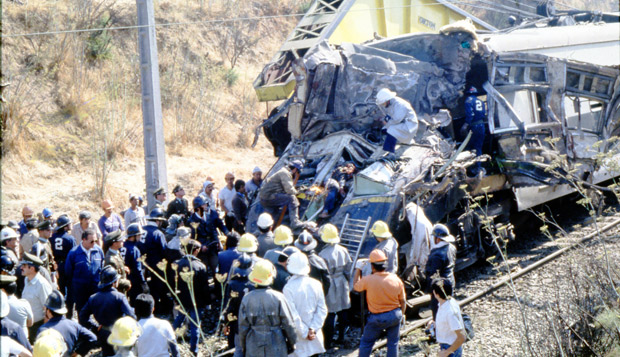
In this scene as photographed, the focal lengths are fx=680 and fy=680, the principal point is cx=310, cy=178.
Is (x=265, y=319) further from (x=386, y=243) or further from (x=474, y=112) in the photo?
(x=474, y=112)

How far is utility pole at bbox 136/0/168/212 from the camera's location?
11.4 meters

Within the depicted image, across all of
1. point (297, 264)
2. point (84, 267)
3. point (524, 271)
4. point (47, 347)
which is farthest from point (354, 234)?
point (47, 347)

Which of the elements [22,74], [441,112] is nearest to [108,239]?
[441,112]

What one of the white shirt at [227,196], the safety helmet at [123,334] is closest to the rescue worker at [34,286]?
the safety helmet at [123,334]

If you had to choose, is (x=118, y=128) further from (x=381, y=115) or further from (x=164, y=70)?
(x=381, y=115)

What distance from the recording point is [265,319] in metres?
6.19

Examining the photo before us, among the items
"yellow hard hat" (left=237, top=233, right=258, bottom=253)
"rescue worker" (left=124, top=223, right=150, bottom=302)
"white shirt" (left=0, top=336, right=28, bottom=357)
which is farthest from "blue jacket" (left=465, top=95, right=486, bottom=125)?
"white shirt" (left=0, top=336, right=28, bottom=357)

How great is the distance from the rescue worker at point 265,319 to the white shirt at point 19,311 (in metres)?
2.08

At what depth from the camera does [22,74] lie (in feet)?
51.6

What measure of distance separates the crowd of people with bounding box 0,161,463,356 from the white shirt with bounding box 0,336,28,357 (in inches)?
0.6

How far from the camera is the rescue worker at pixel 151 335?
608 cm

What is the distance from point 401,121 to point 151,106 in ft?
14.2

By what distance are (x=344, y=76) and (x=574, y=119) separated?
4.05m

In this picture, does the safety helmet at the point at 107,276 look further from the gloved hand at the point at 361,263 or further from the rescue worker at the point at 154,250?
the gloved hand at the point at 361,263
